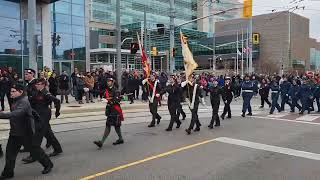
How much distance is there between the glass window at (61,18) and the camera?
31.8m

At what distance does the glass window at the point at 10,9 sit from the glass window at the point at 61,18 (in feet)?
14.0

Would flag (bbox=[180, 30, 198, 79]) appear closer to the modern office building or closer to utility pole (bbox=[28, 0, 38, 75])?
utility pole (bbox=[28, 0, 38, 75])

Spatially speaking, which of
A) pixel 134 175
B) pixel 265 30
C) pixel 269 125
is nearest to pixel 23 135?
pixel 134 175

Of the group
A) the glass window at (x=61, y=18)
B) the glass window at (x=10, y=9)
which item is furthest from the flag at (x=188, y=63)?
the glass window at (x=61, y=18)

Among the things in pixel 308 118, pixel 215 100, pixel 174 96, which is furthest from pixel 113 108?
pixel 308 118

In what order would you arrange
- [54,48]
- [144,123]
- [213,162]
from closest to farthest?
[213,162] → [144,123] → [54,48]

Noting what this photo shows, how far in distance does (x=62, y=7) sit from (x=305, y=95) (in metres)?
19.2

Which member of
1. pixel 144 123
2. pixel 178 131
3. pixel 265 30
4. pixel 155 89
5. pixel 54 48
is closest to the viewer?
pixel 178 131

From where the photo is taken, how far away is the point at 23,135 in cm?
746

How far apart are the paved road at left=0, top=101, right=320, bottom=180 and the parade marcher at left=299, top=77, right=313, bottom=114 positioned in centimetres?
512

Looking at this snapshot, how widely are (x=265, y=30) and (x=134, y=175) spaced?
367 feet

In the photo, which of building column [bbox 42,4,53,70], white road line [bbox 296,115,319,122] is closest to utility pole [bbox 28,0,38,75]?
white road line [bbox 296,115,319,122]

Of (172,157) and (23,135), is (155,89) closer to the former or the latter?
(172,157)

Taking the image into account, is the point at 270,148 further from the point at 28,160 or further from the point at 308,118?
the point at 308,118
